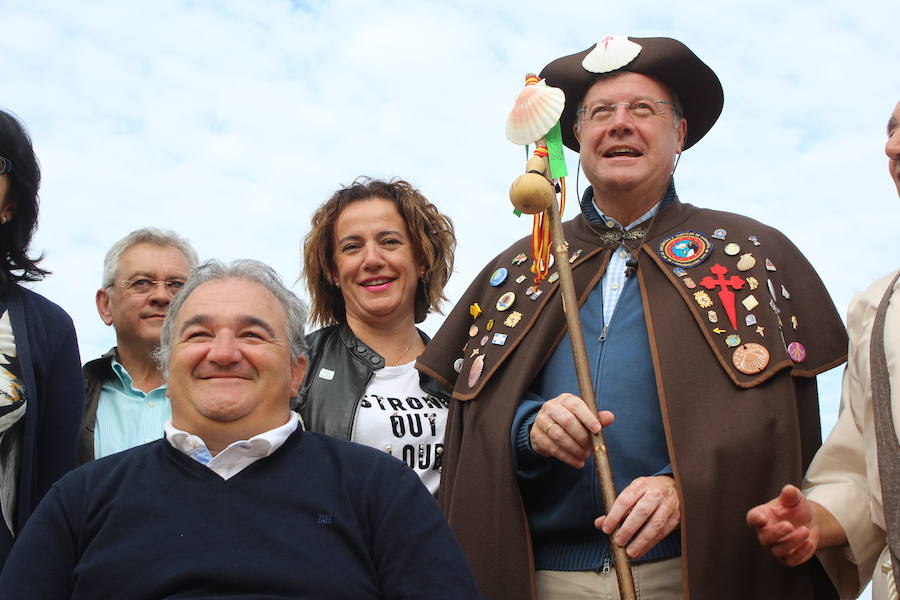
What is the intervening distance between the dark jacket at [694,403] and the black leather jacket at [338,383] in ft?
0.90

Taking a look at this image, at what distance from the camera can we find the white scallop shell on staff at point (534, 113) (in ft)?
10.8

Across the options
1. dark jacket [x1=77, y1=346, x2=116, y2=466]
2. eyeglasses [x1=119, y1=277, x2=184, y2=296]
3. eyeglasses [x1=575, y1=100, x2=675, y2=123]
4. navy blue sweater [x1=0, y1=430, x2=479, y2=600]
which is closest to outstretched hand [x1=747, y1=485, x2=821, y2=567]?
navy blue sweater [x1=0, y1=430, x2=479, y2=600]

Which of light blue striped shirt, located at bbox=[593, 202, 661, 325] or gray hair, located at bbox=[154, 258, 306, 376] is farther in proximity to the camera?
light blue striped shirt, located at bbox=[593, 202, 661, 325]

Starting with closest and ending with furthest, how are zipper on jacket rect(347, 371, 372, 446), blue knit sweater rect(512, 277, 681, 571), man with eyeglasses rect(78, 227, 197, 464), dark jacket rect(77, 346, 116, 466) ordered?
1. blue knit sweater rect(512, 277, 681, 571)
2. zipper on jacket rect(347, 371, 372, 446)
3. dark jacket rect(77, 346, 116, 466)
4. man with eyeglasses rect(78, 227, 197, 464)

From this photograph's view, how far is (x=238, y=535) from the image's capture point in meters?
2.56

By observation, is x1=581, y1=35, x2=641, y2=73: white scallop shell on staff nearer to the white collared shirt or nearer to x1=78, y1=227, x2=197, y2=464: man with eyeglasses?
the white collared shirt

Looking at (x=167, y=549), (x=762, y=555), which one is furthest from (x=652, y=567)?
(x=167, y=549)

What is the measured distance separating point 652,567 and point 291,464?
114cm

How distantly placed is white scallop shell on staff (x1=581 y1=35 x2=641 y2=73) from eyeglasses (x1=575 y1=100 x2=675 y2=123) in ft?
0.47

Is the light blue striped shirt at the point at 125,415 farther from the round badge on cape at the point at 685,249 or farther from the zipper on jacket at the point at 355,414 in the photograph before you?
the round badge on cape at the point at 685,249

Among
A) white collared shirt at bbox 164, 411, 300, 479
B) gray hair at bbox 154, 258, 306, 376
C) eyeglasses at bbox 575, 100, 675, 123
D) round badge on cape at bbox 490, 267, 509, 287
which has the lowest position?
white collared shirt at bbox 164, 411, 300, 479

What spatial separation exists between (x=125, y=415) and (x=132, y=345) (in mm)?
340

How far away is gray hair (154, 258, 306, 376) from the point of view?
3006 mm

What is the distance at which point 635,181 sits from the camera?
3.54m
